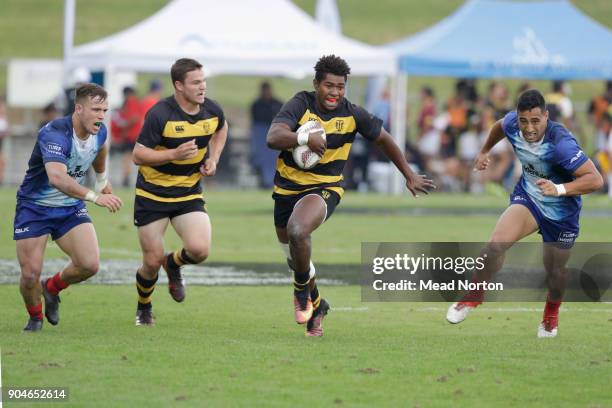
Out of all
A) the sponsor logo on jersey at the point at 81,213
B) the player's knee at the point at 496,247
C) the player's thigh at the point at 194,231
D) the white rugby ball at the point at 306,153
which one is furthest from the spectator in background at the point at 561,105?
the sponsor logo on jersey at the point at 81,213

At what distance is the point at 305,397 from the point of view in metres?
7.72

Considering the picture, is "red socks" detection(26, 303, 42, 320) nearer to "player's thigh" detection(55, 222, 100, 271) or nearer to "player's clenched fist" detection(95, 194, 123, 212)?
"player's thigh" detection(55, 222, 100, 271)

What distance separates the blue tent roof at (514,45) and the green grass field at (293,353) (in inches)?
592

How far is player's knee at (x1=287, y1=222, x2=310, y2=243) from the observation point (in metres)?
9.94

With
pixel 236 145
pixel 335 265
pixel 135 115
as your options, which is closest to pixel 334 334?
pixel 335 265

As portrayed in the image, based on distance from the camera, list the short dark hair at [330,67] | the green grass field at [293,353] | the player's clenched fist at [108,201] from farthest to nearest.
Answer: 1. the short dark hair at [330,67]
2. the player's clenched fist at [108,201]
3. the green grass field at [293,353]

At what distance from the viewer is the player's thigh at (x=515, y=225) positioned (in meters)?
10.4

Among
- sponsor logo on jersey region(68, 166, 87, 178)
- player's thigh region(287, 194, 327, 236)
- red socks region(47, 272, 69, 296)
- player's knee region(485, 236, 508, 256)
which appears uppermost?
sponsor logo on jersey region(68, 166, 87, 178)

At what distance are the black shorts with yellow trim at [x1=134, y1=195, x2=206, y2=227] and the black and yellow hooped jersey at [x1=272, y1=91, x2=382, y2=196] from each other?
81 centimetres

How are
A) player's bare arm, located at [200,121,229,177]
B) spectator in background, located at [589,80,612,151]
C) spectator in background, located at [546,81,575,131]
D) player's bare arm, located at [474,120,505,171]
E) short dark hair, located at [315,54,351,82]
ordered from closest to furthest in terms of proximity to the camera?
1. short dark hair, located at [315,54,351,82]
2. player's bare arm, located at [200,121,229,177]
3. player's bare arm, located at [474,120,505,171]
4. spectator in background, located at [546,81,575,131]
5. spectator in background, located at [589,80,612,151]

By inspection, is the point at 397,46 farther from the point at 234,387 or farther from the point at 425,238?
the point at 234,387

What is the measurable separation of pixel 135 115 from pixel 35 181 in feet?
61.7

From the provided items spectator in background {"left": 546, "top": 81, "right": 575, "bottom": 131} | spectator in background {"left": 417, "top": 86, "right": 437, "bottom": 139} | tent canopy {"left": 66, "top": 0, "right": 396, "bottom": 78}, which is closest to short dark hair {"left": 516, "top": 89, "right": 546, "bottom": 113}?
spectator in background {"left": 546, "top": 81, "right": 575, "bottom": 131}

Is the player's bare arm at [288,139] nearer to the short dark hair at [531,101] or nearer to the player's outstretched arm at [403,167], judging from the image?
the player's outstretched arm at [403,167]
